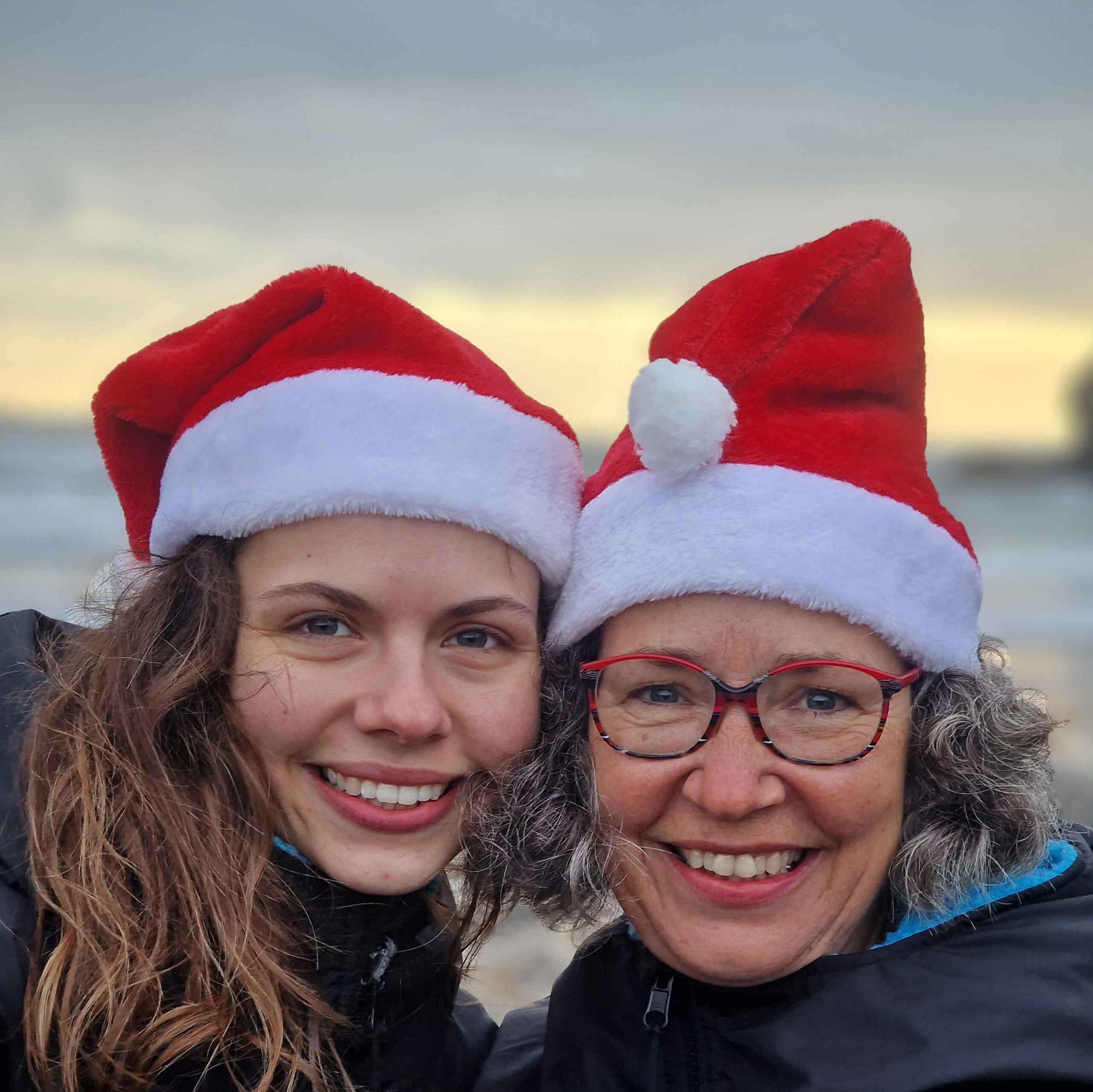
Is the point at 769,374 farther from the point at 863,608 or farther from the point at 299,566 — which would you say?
the point at 299,566

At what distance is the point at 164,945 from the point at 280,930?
22 centimetres

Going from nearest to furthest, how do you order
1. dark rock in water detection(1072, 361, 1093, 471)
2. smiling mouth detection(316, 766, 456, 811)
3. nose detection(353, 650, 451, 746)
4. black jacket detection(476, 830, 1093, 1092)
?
1. black jacket detection(476, 830, 1093, 1092)
2. nose detection(353, 650, 451, 746)
3. smiling mouth detection(316, 766, 456, 811)
4. dark rock in water detection(1072, 361, 1093, 471)

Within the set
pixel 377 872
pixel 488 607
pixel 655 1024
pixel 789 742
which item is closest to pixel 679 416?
pixel 488 607

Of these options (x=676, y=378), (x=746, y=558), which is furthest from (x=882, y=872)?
(x=676, y=378)

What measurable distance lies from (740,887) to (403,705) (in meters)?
0.76

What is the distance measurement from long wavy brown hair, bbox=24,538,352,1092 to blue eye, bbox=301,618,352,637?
157mm

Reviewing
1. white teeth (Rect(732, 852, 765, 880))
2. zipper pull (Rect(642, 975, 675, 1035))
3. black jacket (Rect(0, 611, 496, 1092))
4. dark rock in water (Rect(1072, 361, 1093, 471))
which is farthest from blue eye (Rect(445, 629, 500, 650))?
dark rock in water (Rect(1072, 361, 1093, 471))

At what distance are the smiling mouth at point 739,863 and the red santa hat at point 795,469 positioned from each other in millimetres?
497

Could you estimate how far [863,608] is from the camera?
2438 mm

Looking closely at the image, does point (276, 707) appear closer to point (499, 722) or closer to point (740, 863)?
point (499, 722)

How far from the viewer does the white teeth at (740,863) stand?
2.45m

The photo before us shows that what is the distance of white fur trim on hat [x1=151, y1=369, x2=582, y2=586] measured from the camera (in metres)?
2.49

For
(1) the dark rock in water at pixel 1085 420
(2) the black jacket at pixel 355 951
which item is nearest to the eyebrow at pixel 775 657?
(2) the black jacket at pixel 355 951

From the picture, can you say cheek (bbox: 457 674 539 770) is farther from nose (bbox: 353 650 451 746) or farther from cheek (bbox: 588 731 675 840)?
cheek (bbox: 588 731 675 840)
